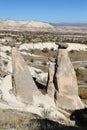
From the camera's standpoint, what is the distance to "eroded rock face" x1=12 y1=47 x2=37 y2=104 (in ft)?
57.0

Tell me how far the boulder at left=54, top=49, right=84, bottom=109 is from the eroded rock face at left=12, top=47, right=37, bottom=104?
52.4 inches

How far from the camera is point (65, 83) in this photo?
1847cm

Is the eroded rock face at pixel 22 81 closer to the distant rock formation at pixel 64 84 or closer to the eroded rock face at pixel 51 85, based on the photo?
the eroded rock face at pixel 51 85

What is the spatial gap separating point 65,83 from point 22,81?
218 centimetres

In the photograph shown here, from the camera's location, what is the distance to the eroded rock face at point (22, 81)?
57.0ft

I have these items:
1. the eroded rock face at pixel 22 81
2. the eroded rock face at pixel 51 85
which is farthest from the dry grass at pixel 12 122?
the eroded rock face at pixel 51 85

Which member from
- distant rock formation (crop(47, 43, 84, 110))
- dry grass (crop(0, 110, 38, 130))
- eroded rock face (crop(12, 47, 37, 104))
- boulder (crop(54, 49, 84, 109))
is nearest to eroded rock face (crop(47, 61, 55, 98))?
distant rock formation (crop(47, 43, 84, 110))

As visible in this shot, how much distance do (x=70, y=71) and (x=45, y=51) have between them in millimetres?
41267

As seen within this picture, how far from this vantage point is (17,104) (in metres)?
16.7

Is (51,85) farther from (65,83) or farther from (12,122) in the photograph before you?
(12,122)

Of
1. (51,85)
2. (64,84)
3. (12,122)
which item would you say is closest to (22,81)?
(51,85)

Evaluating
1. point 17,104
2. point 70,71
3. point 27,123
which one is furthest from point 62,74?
point 27,123

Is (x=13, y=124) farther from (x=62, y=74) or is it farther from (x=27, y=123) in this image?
(x=62, y=74)

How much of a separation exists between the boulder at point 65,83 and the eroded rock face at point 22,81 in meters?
1.33
